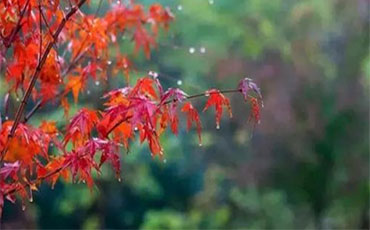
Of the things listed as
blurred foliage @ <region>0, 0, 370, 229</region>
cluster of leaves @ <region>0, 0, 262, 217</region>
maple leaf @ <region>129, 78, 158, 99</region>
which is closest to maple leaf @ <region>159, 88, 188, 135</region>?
cluster of leaves @ <region>0, 0, 262, 217</region>

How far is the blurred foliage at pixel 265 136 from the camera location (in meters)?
5.72

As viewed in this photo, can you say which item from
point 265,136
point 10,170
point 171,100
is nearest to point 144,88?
point 171,100

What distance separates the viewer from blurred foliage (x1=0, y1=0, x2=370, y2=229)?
5.72 metres

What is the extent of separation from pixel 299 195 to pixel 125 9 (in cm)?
378

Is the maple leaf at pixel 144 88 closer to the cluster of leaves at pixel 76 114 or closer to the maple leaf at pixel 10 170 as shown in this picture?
the cluster of leaves at pixel 76 114

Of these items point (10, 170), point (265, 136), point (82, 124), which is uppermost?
point (82, 124)

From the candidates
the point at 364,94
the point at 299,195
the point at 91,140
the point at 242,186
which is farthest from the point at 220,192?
the point at 91,140

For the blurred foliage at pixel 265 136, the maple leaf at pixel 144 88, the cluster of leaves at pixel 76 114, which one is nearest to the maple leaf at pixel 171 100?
the cluster of leaves at pixel 76 114

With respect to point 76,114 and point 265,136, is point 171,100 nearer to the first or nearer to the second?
point 76,114

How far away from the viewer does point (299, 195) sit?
19.6 feet

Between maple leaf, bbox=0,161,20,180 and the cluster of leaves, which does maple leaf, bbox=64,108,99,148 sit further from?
maple leaf, bbox=0,161,20,180

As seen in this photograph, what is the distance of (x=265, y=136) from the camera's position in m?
5.81

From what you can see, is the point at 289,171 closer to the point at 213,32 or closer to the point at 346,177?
the point at 346,177

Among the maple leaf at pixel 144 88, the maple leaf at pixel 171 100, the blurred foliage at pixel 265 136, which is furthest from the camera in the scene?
the blurred foliage at pixel 265 136
